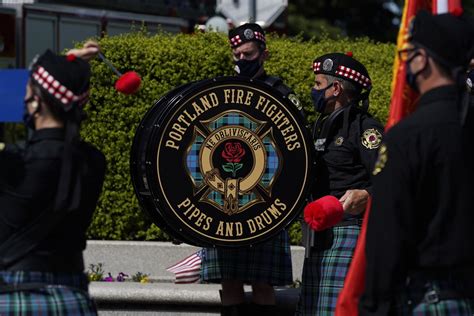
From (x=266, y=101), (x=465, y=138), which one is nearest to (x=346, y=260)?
(x=266, y=101)

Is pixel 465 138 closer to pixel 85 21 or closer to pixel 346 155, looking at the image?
pixel 346 155

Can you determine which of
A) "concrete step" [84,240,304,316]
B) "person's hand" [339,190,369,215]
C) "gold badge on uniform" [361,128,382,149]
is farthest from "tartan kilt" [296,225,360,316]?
"concrete step" [84,240,304,316]

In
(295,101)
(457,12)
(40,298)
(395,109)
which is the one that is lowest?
(40,298)

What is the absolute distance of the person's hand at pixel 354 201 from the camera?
5785mm

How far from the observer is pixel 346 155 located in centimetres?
597

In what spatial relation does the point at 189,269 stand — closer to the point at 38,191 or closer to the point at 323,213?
the point at 323,213

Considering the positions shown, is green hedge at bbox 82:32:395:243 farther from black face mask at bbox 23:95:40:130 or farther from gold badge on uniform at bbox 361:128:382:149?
black face mask at bbox 23:95:40:130

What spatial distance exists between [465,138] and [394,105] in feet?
2.39

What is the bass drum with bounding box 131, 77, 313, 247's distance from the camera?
6109mm

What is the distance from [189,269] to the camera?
7500 millimetres

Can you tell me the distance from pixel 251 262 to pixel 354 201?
1183mm

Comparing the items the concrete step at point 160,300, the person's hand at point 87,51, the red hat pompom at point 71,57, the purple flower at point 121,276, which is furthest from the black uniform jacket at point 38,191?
the purple flower at point 121,276

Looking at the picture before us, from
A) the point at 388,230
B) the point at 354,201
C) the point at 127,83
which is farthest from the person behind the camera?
the point at 354,201

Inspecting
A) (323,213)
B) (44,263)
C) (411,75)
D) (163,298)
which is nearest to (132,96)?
(163,298)
